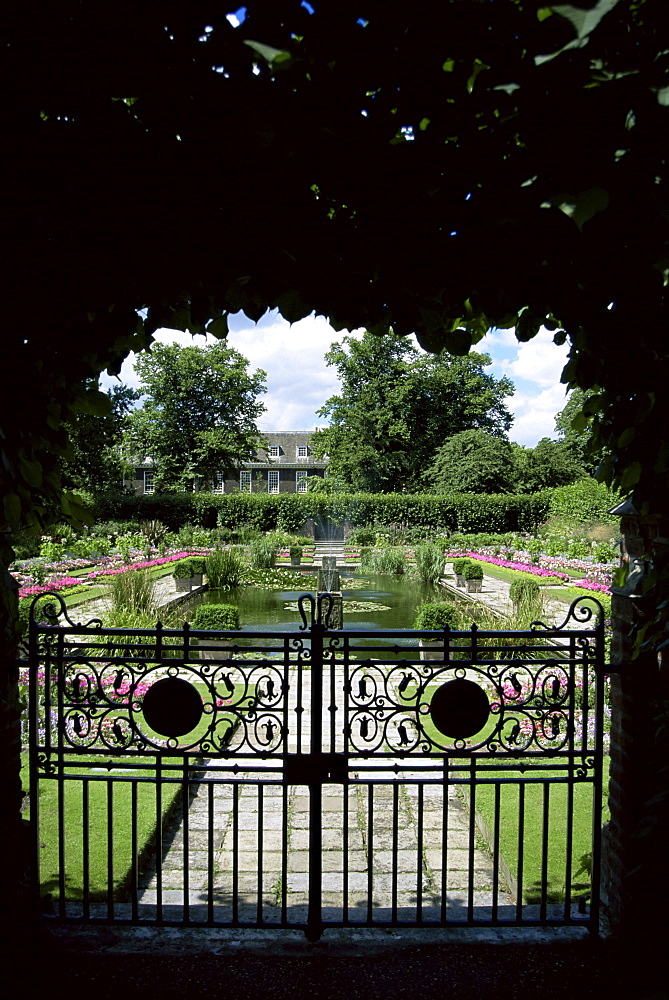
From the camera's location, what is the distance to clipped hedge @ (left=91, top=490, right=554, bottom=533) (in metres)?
29.1

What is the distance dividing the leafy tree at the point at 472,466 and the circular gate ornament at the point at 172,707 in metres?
30.7

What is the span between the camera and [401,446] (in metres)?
36.4

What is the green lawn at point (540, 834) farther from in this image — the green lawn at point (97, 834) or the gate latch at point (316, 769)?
the green lawn at point (97, 834)

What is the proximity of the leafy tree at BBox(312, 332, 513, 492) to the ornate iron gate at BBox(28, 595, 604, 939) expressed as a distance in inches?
1206

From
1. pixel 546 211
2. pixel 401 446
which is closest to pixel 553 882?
pixel 546 211

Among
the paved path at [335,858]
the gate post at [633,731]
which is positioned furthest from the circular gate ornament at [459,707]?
the gate post at [633,731]

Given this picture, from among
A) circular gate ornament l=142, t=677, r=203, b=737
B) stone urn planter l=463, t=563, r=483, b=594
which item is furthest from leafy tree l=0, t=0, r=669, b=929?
stone urn planter l=463, t=563, r=483, b=594

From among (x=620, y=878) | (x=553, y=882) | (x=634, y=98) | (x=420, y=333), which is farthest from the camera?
(x=553, y=882)

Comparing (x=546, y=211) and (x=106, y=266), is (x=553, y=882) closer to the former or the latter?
(x=546, y=211)

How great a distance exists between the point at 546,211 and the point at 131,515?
30.1 m

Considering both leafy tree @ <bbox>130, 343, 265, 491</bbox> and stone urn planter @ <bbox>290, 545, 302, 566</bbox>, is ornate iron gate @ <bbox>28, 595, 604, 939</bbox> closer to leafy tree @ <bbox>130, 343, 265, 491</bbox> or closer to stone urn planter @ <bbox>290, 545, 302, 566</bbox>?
stone urn planter @ <bbox>290, 545, 302, 566</bbox>

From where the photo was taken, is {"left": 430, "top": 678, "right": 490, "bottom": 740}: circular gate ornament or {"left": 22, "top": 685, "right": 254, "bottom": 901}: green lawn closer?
{"left": 430, "top": 678, "right": 490, "bottom": 740}: circular gate ornament

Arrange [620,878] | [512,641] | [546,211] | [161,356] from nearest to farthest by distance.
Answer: [546,211] → [620,878] → [512,641] → [161,356]

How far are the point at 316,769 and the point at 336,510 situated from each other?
26.9 metres
